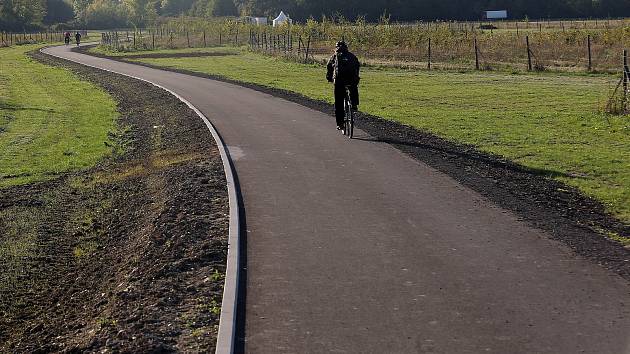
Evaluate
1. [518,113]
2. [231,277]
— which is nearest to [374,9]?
[518,113]

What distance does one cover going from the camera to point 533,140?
60.3 ft

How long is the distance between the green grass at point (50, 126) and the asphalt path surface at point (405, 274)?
5.77m

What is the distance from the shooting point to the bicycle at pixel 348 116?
1831 centimetres

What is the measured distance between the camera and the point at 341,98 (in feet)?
61.5

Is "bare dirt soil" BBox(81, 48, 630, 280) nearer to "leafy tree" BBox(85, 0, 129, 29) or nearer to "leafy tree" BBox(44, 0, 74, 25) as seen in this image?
"leafy tree" BBox(85, 0, 129, 29)

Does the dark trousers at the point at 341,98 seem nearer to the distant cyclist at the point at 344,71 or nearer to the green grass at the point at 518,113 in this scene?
the distant cyclist at the point at 344,71

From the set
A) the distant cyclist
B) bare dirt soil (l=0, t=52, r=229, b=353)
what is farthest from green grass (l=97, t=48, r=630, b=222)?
bare dirt soil (l=0, t=52, r=229, b=353)

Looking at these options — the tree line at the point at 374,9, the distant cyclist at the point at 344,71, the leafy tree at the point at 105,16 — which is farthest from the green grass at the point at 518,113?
the leafy tree at the point at 105,16

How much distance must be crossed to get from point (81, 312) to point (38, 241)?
4038 mm

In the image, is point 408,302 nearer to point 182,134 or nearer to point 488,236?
point 488,236

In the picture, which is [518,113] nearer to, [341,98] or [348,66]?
[341,98]

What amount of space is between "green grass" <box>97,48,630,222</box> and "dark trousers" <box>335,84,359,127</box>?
215 centimetres

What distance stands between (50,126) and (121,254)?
1443 centimetres

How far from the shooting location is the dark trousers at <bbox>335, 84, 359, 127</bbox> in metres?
18.3
